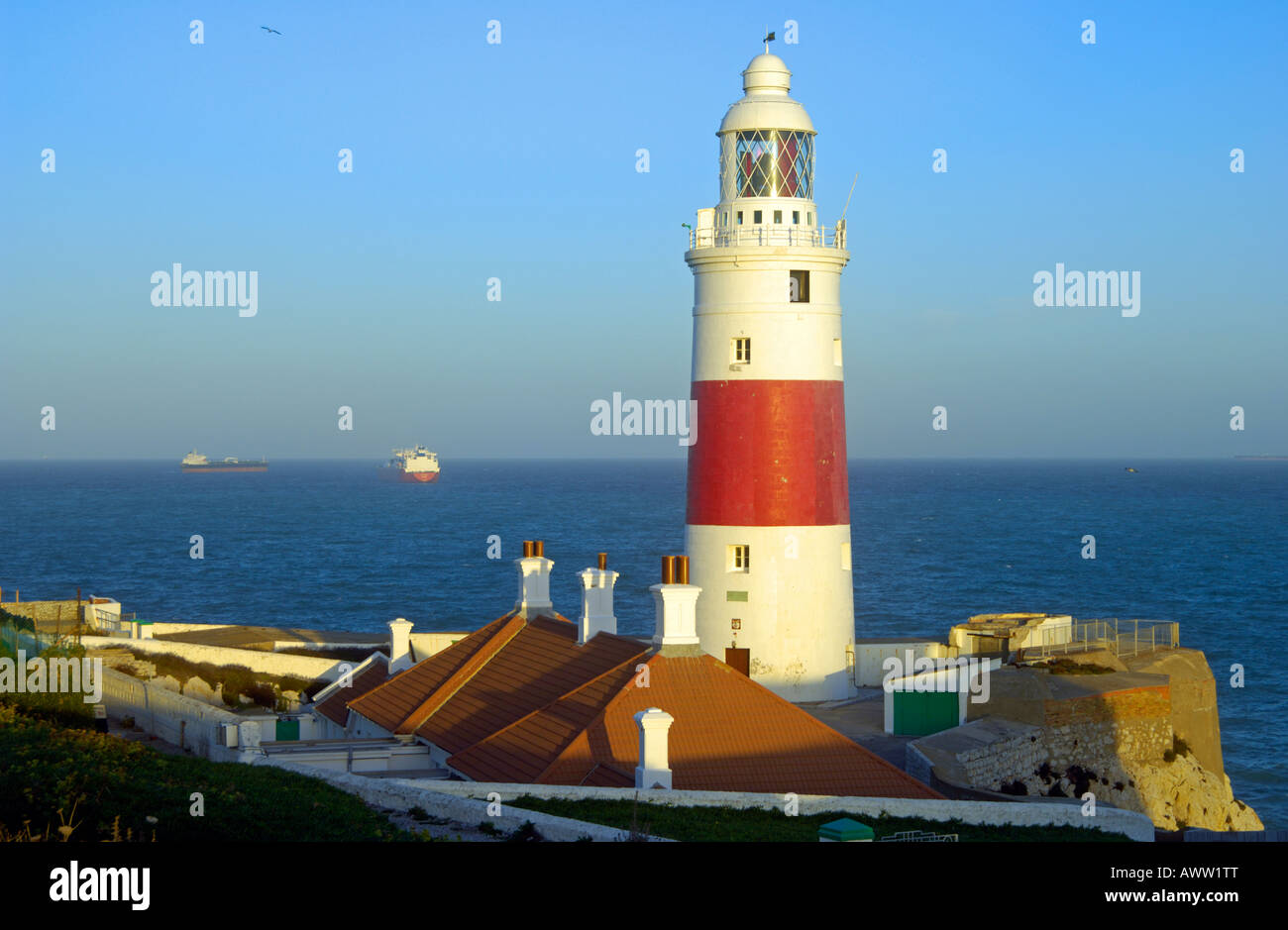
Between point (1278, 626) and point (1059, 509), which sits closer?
point (1278, 626)

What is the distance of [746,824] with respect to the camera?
18.1m

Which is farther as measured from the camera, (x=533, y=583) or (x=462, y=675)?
(x=533, y=583)

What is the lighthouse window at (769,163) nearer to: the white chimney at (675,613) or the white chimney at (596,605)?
the white chimney at (596,605)

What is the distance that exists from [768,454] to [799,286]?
11.6 ft

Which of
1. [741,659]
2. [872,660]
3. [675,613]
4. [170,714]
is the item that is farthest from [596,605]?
[872,660]

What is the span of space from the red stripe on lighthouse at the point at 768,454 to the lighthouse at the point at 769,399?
0.08ft

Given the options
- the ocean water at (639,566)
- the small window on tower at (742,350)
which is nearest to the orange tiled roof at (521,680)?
the small window on tower at (742,350)

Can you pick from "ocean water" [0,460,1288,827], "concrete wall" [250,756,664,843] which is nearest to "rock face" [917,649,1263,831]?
"ocean water" [0,460,1288,827]

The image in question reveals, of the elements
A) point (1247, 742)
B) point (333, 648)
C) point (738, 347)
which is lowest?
point (1247, 742)

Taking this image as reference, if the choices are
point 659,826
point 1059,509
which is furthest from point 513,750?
point 1059,509

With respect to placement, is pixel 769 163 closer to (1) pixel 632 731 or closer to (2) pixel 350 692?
(1) pixel 632 731
